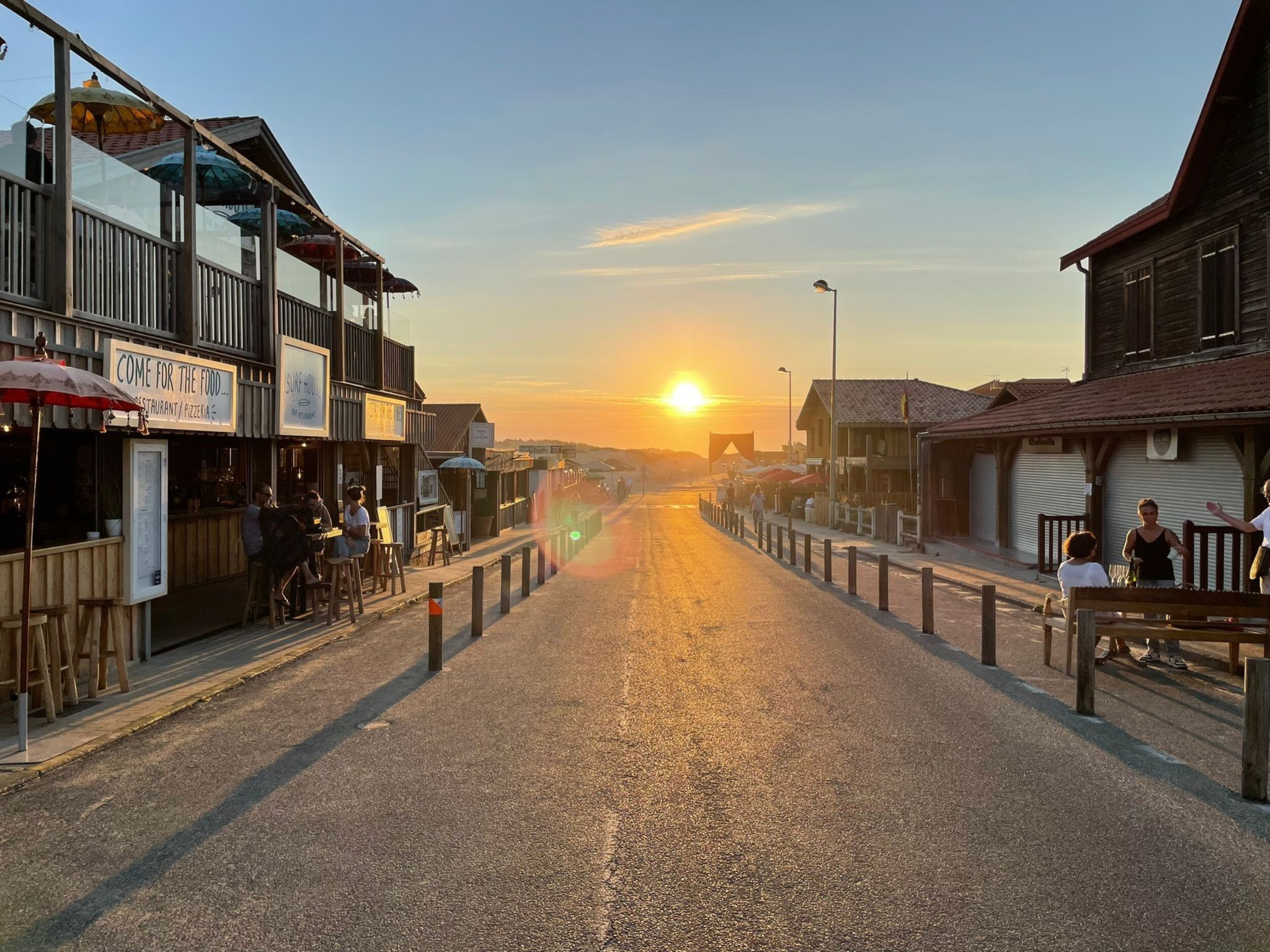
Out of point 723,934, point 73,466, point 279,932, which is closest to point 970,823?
point 723,934

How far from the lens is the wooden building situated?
1490cm

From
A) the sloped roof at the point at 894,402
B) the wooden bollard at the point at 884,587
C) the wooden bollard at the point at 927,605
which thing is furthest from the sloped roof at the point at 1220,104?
the sloped roof at the point at 894,402

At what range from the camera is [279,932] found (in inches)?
163

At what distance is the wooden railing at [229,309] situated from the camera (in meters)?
11.9

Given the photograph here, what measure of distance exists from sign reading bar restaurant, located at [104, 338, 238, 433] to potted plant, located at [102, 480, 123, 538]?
2.54 feet

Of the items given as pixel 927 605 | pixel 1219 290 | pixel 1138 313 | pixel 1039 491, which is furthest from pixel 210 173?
pixel 1039 491

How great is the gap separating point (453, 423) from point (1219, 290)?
36.6 m

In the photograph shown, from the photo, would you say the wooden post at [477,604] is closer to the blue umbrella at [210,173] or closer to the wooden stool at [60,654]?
A: the wooden stool at [60,654]

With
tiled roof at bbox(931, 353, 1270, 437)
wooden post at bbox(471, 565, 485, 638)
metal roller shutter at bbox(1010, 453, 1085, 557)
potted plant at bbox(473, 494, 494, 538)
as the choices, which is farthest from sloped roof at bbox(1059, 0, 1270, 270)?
potted plant at bbox(473, 494, 494, 538)

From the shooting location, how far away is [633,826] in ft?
17.5

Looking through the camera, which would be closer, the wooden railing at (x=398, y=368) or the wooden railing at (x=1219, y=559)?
the wooden railing at (x=1219, y=559)

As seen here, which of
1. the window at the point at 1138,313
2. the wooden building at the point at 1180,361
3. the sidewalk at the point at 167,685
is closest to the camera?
the sidewalk at the point at 167,685

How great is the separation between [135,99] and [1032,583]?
58.4 ft

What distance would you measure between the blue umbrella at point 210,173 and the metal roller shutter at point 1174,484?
1489 centimetres
